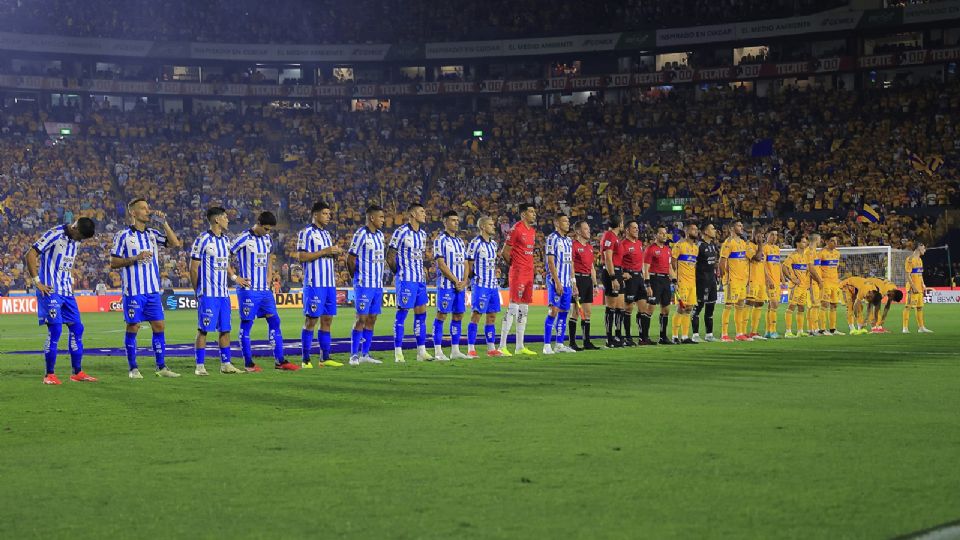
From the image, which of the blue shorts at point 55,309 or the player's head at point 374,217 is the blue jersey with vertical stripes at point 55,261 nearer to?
the blue shorts at point 55,309

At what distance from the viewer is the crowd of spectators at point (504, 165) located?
50.2m

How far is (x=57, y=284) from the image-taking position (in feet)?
49.2

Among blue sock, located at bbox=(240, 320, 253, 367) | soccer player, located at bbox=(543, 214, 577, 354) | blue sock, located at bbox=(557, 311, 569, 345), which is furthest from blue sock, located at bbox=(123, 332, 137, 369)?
blue sock, located at bbox=(557, 311, 569, 345)

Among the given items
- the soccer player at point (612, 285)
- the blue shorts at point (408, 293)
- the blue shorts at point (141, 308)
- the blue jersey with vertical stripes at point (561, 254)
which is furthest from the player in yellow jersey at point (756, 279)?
the blue shorts at point (141, 308)

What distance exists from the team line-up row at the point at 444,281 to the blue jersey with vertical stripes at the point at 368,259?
0.02 metres

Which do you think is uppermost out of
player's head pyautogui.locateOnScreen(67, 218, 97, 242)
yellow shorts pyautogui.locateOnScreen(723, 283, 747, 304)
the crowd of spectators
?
the crowd of spectators

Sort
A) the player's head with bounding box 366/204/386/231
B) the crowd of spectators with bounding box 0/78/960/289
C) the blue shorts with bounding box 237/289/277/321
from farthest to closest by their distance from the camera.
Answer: the crowd of spectators with bounding box 0/78/960/289, the player's head with bounding box 366/204/386/231, the blue shorts with bounding box 237/289/277/321

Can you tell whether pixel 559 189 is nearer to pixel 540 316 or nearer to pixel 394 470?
pixel 540 316

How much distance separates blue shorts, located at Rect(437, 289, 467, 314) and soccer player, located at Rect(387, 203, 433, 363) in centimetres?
51

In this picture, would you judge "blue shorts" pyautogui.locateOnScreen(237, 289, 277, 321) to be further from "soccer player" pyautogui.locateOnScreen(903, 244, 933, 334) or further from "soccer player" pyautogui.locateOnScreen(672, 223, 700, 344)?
"soccer player" pyautogui.locateOnScreen(903, 244, 933, 334)

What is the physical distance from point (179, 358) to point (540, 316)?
762 inches

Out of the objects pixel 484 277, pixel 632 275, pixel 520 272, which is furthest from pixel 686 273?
pixel 484 277

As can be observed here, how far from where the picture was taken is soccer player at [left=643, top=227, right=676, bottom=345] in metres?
23.0

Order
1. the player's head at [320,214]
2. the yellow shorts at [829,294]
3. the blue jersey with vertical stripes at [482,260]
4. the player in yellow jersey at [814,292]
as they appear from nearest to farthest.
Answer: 1. the player's head at [320,214]
2. the blue jersey with vertical stripes at [482,260]
3. the player in yellow jersey at [814,292]
4. the yellow shorts at [829,294]
